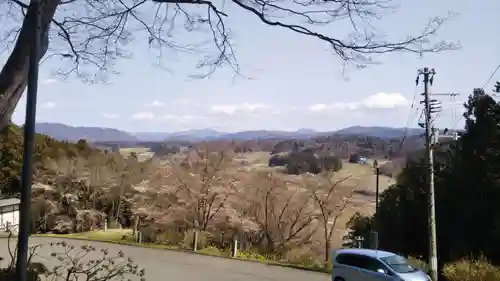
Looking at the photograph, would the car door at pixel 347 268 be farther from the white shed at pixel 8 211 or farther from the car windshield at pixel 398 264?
the white shed at pixel 8 211

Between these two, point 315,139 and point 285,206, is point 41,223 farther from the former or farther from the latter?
point 315,139

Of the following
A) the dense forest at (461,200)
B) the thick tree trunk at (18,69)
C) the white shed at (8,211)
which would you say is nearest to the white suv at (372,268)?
the dense forest at (461,200)

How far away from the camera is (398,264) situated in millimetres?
13102

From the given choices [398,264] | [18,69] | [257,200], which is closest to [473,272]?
[398,264]

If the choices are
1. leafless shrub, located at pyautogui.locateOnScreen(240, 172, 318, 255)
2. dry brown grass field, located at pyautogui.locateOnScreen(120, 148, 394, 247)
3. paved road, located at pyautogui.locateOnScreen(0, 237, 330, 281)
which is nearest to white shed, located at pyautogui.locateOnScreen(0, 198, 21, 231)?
dry brown grass field, located at pyautogui.locateOnScreen(120, 148, 394, 247)

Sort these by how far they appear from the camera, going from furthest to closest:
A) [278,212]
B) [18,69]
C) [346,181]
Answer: [346,181], [278,212], [18,69]

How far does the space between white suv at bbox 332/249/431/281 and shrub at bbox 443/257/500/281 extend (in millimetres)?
1479

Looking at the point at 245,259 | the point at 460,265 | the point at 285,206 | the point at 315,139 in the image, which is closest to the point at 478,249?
the point at 460,265

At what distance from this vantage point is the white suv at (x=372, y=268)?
12.8 m

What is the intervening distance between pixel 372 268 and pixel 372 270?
0.06m

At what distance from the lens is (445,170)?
1030 inches

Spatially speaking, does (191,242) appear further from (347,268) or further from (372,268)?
(372,268)

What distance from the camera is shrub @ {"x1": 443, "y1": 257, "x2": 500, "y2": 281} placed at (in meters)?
13.6

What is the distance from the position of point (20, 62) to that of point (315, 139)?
237 ft
